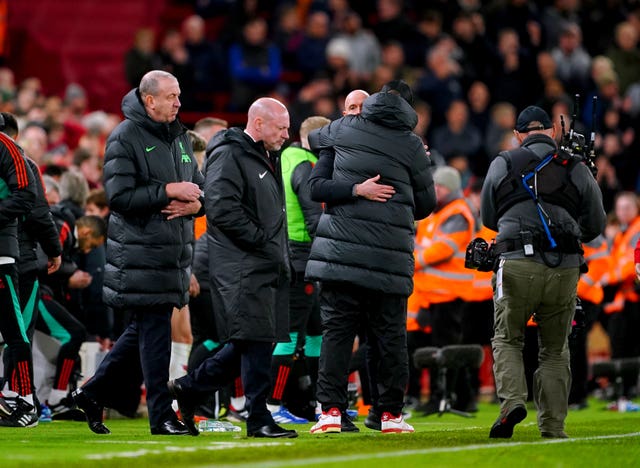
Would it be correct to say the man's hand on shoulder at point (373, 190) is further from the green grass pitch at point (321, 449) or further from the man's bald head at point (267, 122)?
the green grass pitch at point (321, 449)

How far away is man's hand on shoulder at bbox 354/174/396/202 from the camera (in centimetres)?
1011

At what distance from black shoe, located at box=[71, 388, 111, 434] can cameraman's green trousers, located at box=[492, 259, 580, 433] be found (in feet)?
8.61

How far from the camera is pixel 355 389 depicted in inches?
505

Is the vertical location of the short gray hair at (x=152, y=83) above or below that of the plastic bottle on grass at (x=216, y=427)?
above

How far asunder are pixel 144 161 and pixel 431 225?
4680 mm

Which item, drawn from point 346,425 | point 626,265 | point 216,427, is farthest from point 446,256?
point 216,427

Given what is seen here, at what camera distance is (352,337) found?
1032cm

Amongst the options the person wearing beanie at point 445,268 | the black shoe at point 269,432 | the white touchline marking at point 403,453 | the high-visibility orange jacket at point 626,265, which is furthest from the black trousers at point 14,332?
the high-visibility orange jacket at point 626,265

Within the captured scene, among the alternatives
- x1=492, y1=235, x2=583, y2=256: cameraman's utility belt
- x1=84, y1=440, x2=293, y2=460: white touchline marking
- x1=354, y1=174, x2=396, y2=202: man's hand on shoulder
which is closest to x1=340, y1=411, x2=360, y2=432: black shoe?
x1=84, y1=440, x2=293, y2=460: white touchline marking

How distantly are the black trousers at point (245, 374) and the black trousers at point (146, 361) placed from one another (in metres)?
0.19

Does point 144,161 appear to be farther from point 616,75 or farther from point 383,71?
point 616,75

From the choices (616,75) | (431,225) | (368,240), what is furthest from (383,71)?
(368,240)

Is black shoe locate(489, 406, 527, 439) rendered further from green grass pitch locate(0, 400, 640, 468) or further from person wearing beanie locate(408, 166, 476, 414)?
person wearing beanie locate(408, 166, 476, 414)

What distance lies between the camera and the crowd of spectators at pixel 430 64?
2116cm
